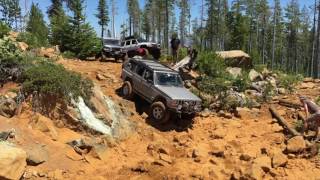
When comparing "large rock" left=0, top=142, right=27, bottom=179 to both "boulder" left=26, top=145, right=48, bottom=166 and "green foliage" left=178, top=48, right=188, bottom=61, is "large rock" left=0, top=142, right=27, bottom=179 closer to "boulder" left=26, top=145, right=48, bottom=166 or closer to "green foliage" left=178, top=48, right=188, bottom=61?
"boulder" left=26, top=145, right=48, bottom=166

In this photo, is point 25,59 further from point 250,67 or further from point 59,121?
point 250,67

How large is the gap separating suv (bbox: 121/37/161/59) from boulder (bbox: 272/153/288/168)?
1517cm

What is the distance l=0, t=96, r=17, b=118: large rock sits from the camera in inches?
519

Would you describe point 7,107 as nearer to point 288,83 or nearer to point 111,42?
point 288,83

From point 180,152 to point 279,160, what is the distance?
326 centimetres

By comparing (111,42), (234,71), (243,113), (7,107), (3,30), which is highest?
(3,30)

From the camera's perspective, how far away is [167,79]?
60.3ft

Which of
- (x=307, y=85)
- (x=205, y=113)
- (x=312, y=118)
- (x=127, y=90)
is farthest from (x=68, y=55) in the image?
(x=312, y=118)

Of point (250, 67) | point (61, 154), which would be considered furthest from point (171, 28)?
point (61, 154)

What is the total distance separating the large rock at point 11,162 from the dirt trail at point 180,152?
0.59m

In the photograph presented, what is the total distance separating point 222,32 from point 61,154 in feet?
198

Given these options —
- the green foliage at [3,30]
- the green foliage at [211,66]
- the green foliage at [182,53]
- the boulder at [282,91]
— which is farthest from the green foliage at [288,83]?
the green foliage at [3,30]

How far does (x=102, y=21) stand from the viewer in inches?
2623

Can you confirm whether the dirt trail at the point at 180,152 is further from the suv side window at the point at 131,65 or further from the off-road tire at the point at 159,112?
the suv side window at the point at 131,65
